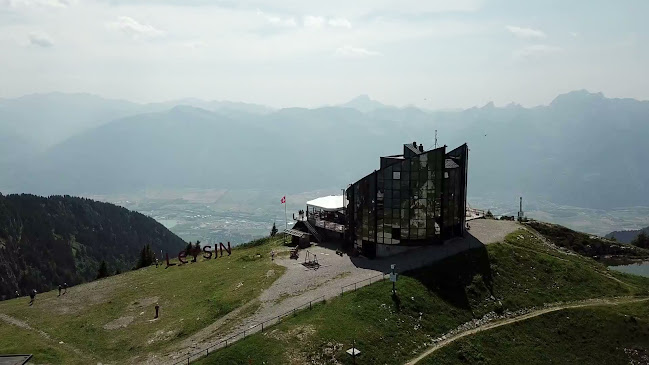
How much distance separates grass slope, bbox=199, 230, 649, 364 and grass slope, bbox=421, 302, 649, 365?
2.81 metres

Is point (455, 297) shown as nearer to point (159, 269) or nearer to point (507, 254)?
point (507, 254)

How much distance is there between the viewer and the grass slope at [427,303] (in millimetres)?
39062

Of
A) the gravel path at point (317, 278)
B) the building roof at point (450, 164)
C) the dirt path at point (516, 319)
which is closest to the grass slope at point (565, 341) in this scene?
the dirt path at point (516, 319)

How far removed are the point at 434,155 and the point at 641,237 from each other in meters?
69.1

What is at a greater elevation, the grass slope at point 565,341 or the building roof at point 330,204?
the building roof at point 330,204

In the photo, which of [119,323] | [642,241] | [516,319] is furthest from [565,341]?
[642,241]

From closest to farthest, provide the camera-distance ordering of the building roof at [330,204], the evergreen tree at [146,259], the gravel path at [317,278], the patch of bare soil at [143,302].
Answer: the gravel path at [317,278], the patch of bare soil at [143,302], the building roof at [330,204], the evergreen tree at [146,259]

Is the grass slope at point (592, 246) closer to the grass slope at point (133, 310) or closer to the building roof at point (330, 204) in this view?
the building roof at point (330, 204)

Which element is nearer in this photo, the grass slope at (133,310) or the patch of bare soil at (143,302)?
the grass slope at (133,310)

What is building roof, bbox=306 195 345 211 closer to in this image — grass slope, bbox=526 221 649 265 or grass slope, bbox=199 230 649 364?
grass slope, bbox=199 230 649 364

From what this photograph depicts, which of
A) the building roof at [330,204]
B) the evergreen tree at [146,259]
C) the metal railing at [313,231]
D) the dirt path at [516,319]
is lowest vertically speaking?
the evergreen tree at [146,259]

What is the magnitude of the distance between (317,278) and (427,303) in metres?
13.1

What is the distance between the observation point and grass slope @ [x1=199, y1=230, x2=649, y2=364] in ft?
128

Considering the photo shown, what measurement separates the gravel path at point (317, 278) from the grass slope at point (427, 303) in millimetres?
2447
